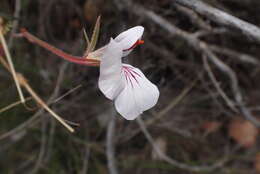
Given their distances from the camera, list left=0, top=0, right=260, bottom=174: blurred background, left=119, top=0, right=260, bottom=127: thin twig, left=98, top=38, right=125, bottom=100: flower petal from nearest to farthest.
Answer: left=98, top=38, right=125, bottom=100: flower petal, left=119, top=0, right=260, bottom=127: thin twig, left=0, top=0, right=260, bottom=174: blurred background

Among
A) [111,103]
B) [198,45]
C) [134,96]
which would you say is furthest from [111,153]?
[134,96]

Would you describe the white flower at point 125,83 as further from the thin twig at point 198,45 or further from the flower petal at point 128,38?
the thin twig at point 198,45

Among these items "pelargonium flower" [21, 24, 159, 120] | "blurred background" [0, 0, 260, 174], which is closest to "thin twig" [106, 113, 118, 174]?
"blurred background" [0, 0, 260, 174]

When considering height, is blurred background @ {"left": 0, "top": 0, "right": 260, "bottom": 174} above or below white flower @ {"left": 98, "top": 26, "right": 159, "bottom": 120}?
below

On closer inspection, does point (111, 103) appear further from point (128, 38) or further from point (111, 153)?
point (128, 38)

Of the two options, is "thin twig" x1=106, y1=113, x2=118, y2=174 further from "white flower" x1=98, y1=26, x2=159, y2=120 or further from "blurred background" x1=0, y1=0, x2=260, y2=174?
"white flower" x1=98, y1=26, x2=159, y2=120

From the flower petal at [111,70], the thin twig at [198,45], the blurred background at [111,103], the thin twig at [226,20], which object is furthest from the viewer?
the blurred background at [111,103]

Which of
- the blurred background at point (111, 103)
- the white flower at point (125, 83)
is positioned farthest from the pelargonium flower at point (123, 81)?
the blurred background at point (111, 103)
